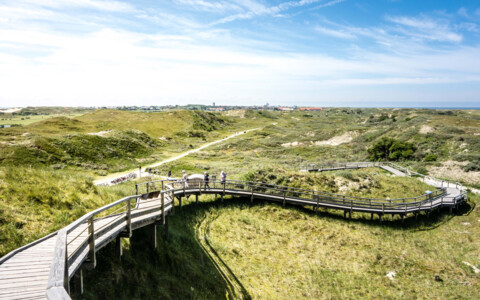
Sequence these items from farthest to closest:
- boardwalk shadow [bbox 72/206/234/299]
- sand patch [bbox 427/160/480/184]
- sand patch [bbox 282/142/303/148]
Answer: sand patch [bbox 282/142/303/148], sand patch [bbox 427/160/480/184], boardwalk shadow [bbox 72/206/234/299]

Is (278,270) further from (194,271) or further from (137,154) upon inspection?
(137,154)

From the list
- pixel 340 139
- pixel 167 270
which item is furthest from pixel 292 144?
pixel 167 270

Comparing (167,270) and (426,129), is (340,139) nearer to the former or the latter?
(426,129)

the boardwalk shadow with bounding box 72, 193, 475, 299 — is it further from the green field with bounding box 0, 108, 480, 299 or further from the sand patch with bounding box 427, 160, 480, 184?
the sand patch with bounding box 427, 160, 480, 184

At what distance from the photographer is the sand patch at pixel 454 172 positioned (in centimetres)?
4159

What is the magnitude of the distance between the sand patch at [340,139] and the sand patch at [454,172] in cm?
3769

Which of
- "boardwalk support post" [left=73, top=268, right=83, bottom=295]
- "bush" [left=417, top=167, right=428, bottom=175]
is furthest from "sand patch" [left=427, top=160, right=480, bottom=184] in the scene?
"boardwalk support post" [left=73, top=268, right=83, bottom=295]

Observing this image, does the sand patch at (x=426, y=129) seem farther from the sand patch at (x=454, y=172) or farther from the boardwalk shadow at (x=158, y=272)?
the boardwalk shadow at (x=158, y=272)

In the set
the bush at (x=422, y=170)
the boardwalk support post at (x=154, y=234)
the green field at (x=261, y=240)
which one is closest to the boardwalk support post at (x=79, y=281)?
the green field at (x=261, y=240)

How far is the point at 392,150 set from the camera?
58.7 m

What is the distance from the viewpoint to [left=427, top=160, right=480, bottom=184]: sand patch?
4159 cm

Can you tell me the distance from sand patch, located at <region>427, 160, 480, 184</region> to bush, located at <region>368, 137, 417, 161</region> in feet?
29.5

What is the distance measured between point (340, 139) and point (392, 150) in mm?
29546

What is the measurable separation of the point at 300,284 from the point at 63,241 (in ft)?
46.0
